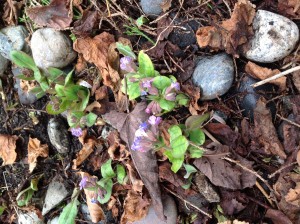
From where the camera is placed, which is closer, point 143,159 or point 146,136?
point 146,136

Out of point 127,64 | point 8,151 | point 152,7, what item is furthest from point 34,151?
point 152,7

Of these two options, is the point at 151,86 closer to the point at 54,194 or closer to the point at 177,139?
the point at 177,139

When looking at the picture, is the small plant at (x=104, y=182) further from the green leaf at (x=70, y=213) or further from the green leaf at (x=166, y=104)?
the green leaf at (x=166, y=104)

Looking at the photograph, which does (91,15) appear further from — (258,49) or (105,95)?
(258,49)

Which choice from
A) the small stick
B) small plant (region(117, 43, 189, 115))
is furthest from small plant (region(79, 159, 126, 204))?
the small stick

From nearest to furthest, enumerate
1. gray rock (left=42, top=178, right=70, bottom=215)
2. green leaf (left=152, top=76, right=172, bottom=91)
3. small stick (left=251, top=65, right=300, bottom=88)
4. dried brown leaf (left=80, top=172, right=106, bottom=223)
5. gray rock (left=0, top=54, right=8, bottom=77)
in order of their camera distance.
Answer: small stick (left=251, top=65, right=300, bottom=88) → green leaf (left=152, top=76, right=172, bottom=91) → dried brown leaf (left=80, top=172, right=106, bottom=223) → gray rock (left=42, top=178, right=70, bottom=215) → gray rock (left=0, top=54, right=8, bottom=77)

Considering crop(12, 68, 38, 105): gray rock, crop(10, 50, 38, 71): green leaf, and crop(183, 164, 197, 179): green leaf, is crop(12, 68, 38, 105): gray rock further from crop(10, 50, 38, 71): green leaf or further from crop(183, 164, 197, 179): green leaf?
crop(183, 164, 197, 179): green leaf

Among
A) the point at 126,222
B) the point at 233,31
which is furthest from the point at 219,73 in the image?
the point at 126,222

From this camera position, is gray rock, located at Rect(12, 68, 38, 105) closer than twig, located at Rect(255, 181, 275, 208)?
No
